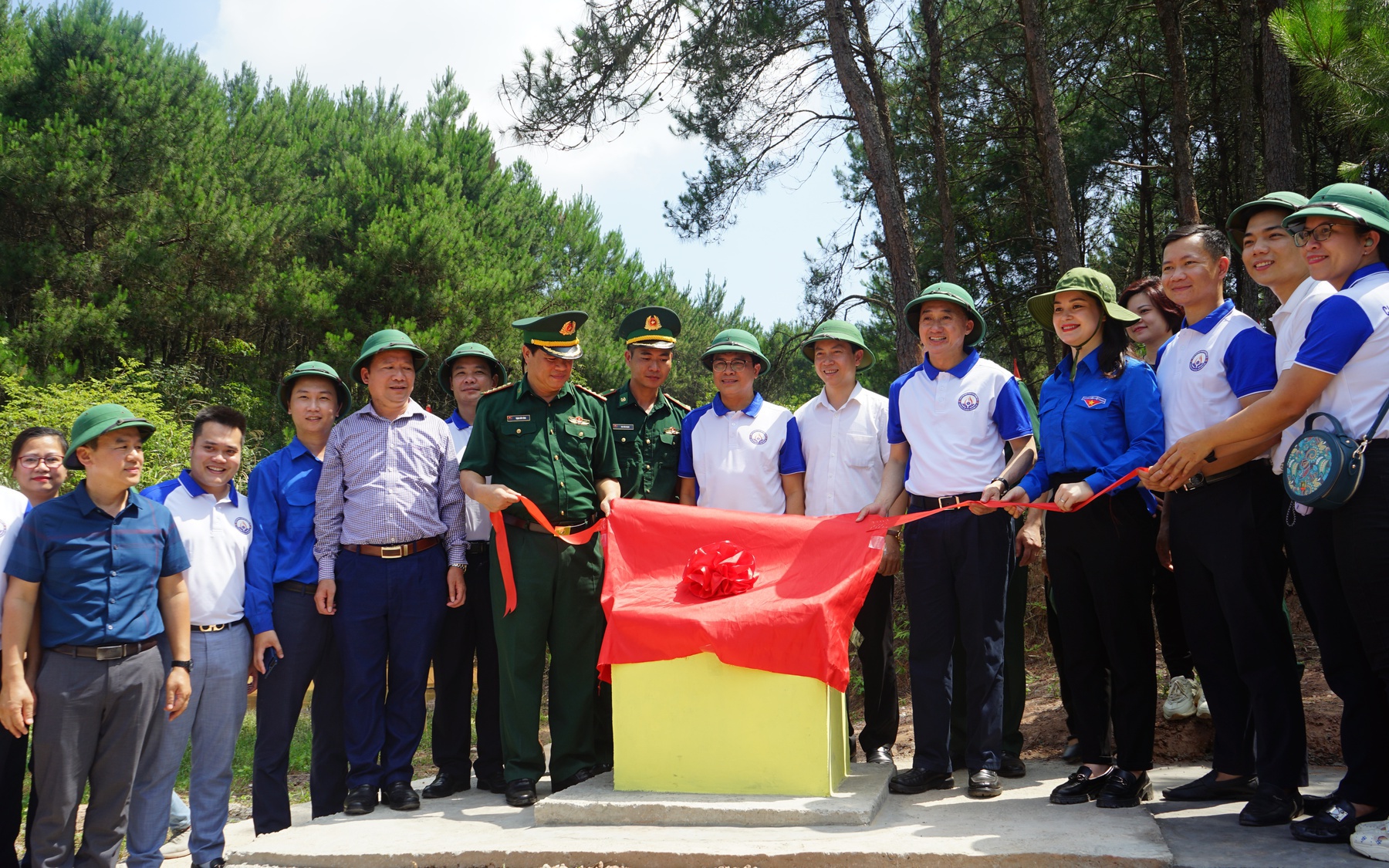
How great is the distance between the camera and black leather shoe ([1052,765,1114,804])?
399 centimetres

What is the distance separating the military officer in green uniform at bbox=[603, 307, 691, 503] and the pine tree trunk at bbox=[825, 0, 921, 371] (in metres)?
4.88

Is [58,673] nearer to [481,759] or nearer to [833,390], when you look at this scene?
[481,759]

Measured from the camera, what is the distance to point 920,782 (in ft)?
14.0

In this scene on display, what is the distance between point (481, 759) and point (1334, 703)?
4651 mm

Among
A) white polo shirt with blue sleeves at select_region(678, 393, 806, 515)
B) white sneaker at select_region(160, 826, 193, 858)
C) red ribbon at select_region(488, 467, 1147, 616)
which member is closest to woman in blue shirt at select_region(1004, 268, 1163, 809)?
red ribbon at select_region(488, 467, 1147, 616)

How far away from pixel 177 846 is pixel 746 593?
3.49 meters

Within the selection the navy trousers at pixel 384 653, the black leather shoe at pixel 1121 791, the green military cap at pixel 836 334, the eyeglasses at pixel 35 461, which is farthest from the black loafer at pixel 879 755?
the eyeglasses at pixel 35 461

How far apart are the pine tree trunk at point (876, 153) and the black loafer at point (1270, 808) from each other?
6640mm

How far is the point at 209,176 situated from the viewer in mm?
19859

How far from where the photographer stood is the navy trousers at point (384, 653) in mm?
4625

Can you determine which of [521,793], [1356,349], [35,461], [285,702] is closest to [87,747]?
[285,702]

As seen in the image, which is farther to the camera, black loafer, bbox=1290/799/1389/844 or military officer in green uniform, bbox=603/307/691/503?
military officer in green uniform, bbox=603/307/691/503

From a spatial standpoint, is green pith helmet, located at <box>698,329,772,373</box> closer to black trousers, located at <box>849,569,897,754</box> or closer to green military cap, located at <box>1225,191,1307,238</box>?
black trousers, located at <box>849,569,897,754</box>

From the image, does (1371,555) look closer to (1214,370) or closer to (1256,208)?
(1214,370)
